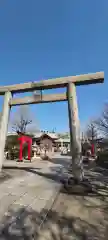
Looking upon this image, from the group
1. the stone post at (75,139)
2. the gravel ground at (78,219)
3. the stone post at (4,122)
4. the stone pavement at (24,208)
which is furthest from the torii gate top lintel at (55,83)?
the gravel ground at (78,219)

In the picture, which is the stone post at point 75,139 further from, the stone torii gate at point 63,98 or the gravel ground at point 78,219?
the gravel ground at point 78,219

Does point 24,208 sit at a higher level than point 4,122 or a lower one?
lower

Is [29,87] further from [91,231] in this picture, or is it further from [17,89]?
[91,231]

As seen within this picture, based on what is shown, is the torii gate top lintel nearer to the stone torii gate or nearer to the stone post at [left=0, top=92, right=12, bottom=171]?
the stone torii gate

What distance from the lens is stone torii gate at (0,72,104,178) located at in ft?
Result: 24.2

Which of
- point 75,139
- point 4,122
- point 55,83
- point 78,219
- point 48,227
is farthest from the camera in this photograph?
point 4,122

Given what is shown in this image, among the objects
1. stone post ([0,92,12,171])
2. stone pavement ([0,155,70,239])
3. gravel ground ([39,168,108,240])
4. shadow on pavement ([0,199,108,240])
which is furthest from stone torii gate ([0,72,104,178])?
shadow on pavement ([0,199,108,240])

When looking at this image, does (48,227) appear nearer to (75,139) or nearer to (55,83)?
(75,139)

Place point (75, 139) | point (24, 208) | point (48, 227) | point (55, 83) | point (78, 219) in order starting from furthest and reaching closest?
point (55, 83) < point (75, 139) < point (24, 208) < point (78, 219) < point (48, 227)

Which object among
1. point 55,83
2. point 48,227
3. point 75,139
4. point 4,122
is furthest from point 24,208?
point 55,83

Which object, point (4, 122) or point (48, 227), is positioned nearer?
point (48, 227)

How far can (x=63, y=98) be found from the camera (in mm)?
8562

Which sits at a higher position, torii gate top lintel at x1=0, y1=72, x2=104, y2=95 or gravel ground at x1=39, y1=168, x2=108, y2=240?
torii gate top lintel at x1=0, y1=72, x2=104, y2=95

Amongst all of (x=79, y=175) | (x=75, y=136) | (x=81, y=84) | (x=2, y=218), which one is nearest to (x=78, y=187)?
(x=79, y=175)
